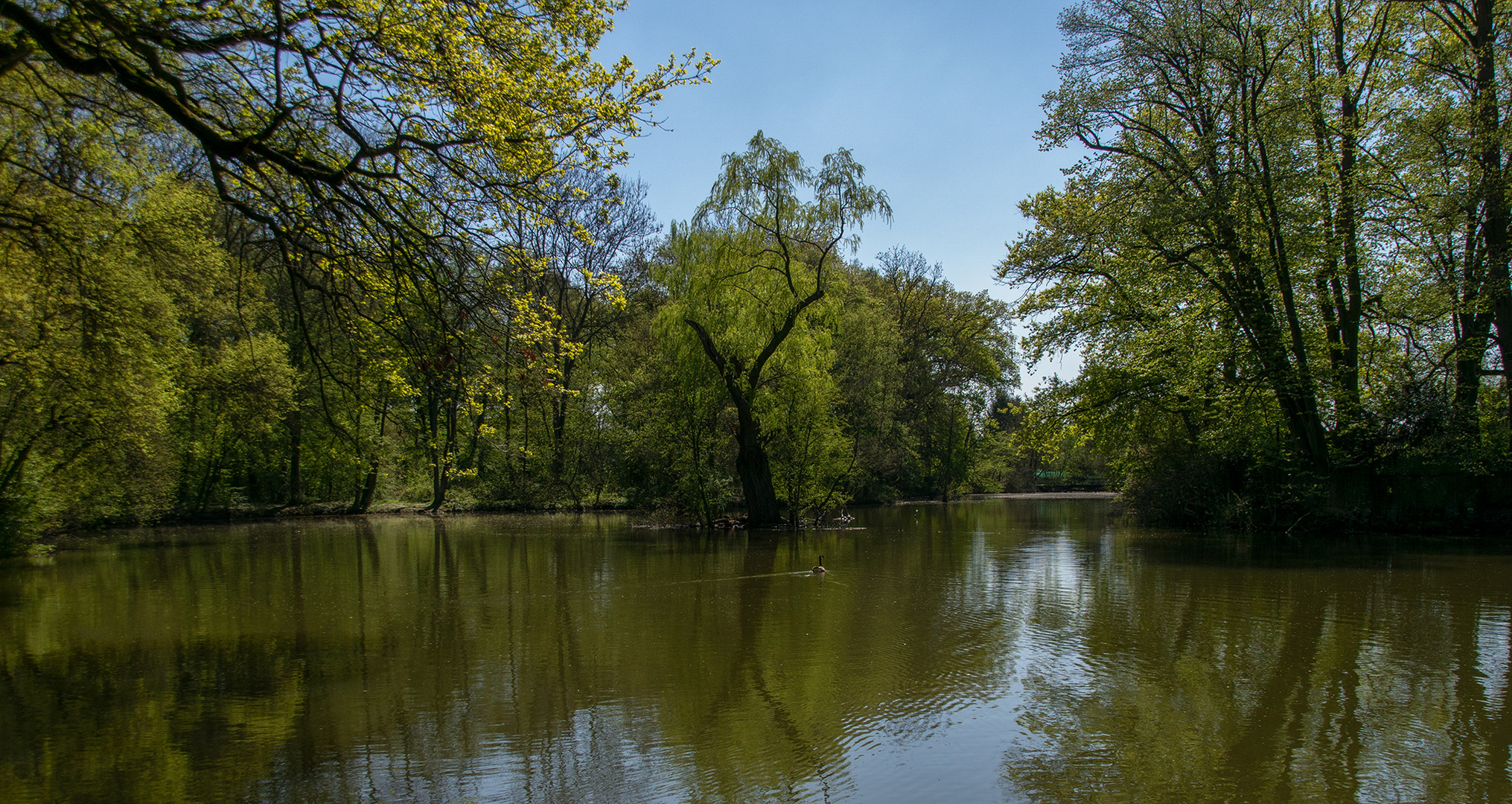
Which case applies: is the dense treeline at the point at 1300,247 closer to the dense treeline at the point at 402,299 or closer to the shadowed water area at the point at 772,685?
the shadowed water area at the point at 772,685

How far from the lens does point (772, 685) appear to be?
6.71 m

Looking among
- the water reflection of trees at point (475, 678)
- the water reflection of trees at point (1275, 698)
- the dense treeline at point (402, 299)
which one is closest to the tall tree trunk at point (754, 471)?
the dense treeline at point (402, 299)

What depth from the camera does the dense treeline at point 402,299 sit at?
21.6ft

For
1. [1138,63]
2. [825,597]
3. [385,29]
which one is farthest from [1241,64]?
[385,29]

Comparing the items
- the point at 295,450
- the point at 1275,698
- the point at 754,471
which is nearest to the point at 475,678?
the point at 1275,698

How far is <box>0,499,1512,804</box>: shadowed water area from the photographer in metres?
4.76

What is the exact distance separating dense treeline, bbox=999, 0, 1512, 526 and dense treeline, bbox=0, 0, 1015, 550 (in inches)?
249

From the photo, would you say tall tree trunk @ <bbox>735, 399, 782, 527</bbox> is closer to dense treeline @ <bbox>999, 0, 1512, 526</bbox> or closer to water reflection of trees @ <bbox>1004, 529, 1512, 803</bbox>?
dense treeline @ <bbox>999, 0, 1512, 526</bbox>

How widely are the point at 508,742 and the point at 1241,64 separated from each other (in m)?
18.6

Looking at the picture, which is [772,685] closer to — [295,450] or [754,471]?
[754,471]

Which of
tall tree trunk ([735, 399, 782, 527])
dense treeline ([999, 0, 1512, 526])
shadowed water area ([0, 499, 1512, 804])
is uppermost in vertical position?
dense treeline ([999, 0, 1512, 526])

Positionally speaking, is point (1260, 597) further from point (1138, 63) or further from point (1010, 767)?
point (1138, 63)

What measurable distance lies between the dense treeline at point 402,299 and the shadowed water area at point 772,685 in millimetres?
2360

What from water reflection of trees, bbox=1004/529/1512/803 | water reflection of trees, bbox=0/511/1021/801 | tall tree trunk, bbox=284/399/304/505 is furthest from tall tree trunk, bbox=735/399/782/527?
tall tree trunk, bbox=284/399/304/505
